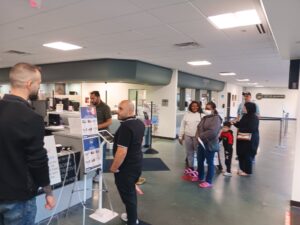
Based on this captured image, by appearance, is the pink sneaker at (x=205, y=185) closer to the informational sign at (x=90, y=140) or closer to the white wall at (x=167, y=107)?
the informational sign at (x=90, y=140)

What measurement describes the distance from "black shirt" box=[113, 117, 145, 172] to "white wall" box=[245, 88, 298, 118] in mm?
19343

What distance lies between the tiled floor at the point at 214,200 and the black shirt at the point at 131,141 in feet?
2.87

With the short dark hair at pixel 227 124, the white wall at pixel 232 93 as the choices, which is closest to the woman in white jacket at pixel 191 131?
the short dark hair at pixel 227 124

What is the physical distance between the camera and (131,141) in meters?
2.51

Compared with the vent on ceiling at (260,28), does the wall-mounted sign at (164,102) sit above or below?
below

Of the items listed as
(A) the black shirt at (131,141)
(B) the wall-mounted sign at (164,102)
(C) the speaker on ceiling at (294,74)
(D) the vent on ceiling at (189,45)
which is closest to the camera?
(A) the black shirt at (131,141)

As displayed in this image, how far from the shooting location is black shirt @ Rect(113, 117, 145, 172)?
97.8 inches

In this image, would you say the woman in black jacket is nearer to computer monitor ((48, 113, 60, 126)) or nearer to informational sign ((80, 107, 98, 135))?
informational sign ((80, 107, 98, 135))

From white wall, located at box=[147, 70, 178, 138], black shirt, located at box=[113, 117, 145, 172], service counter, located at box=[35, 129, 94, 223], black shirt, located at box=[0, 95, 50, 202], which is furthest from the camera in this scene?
white wall, located at box=[147, 70, 178, 138]

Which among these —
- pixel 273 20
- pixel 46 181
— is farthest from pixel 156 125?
pixel 46 181

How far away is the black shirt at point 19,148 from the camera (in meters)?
1.23

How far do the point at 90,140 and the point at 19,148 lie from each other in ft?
5.42

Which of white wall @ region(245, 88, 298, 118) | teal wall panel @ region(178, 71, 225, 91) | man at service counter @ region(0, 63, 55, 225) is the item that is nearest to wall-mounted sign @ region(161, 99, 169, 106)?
teal wall panel @ region(178, 71, 225, 91)

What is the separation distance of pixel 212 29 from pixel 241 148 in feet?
8.20
